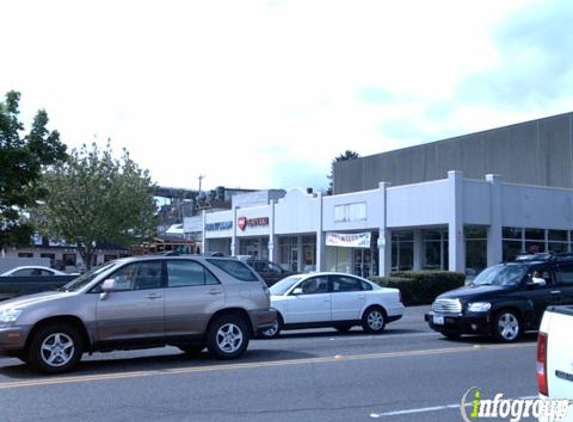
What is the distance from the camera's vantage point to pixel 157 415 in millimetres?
7645

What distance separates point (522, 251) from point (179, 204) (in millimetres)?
63866

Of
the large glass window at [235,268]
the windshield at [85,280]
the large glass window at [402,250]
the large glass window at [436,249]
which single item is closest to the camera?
the windshield at [85,280]

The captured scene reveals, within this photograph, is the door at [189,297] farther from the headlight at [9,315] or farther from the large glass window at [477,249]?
the large glass window at [477,249]

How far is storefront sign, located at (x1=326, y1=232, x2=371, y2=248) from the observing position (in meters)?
35.2

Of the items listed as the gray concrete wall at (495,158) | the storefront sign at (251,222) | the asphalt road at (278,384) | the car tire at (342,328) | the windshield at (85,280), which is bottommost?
the asphalt road at (278,384)

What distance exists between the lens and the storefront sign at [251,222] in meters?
47.4

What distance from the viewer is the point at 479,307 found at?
1403 cm

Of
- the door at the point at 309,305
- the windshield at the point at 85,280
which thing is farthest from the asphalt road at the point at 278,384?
the door at the point at 309,305

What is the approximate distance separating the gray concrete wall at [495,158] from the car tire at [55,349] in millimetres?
31827

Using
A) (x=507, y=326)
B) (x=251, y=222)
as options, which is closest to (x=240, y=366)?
(x=507, y=326)

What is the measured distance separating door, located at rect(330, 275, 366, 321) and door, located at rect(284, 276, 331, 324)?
177 mm

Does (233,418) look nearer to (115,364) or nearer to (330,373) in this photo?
(330,373)

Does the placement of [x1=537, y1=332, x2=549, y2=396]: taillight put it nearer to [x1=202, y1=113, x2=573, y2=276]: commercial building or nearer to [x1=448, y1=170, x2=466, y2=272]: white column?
[x1=202, y1=113, x2=573, y2=276]: commercial building

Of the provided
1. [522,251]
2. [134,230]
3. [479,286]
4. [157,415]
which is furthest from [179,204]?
[157,415]
